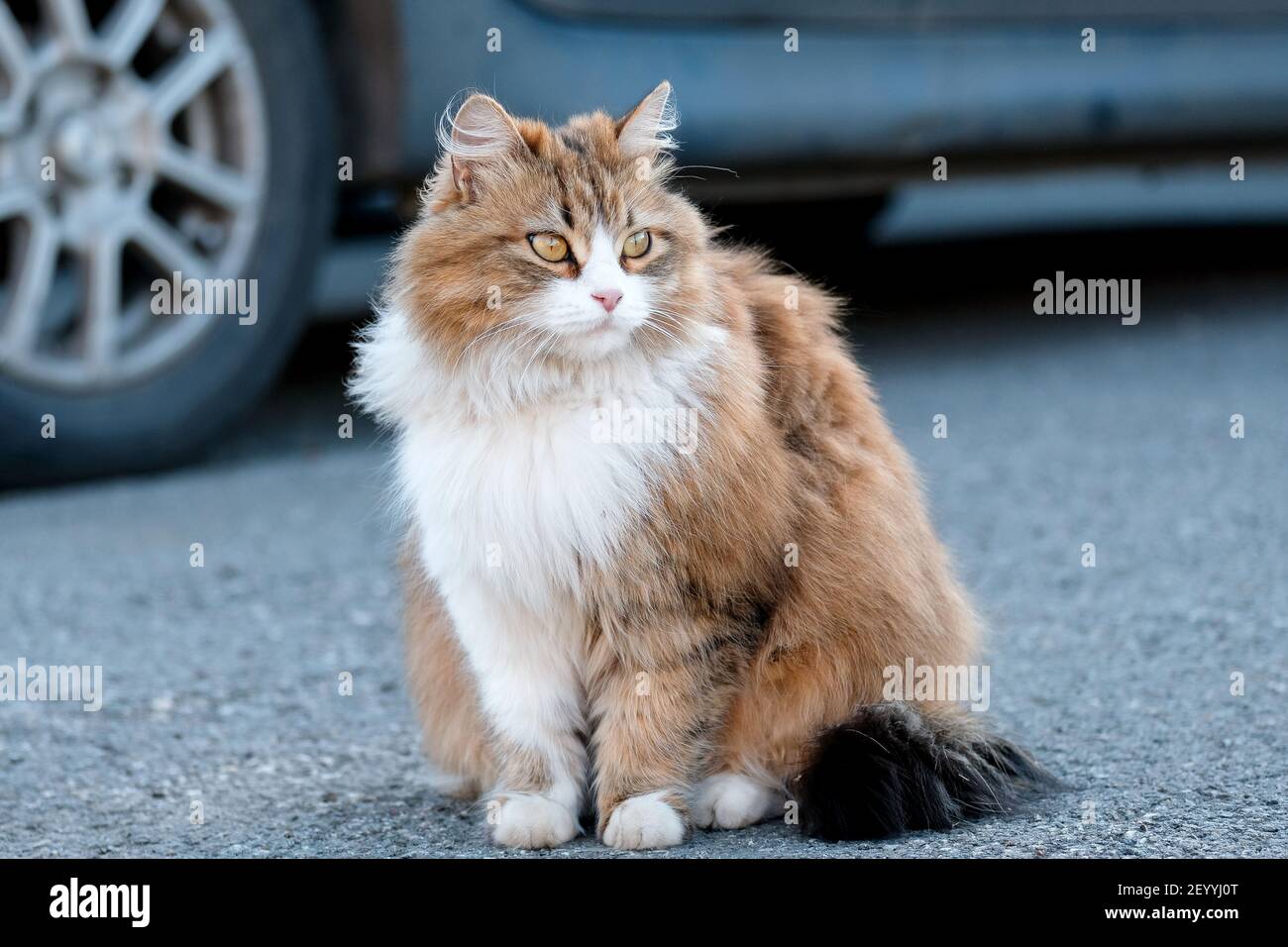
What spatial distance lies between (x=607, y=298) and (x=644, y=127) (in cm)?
43

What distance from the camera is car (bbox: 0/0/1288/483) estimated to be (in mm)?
5008

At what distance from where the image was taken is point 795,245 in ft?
26.1

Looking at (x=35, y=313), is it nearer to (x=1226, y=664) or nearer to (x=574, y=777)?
(x=574, y=777)

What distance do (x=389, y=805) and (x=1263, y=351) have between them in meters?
4.89

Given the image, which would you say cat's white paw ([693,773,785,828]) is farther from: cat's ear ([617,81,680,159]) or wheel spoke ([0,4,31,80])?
wheel spoke ([0,4,31,80])

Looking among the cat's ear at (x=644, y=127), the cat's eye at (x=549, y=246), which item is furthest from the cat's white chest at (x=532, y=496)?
the cat's ear at (x=644, y=127)

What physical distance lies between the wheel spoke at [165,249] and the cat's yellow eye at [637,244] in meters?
2.45

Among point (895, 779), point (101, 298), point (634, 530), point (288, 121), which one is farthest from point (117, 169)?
point (895, 779)

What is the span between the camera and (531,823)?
299cm

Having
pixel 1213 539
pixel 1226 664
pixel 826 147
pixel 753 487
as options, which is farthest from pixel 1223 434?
pixel 753 487

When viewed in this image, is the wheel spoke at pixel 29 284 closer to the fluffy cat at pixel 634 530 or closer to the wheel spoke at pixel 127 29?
the wheel spoke at pixel 127 29

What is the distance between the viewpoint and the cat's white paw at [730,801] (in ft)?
10.1

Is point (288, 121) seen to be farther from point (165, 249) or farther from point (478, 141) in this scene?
point (478, 141)

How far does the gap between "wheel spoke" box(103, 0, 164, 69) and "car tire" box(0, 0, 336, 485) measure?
0.22 meters
